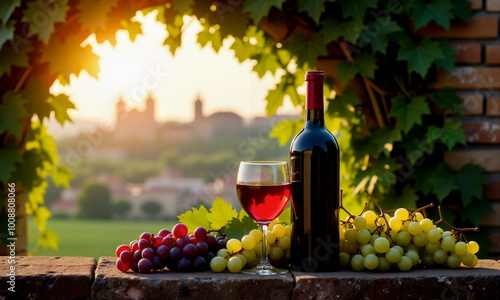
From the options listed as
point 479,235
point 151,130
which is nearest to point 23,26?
point 479,235

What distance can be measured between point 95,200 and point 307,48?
18.7 metres

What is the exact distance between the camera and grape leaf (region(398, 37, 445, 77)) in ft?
8.19

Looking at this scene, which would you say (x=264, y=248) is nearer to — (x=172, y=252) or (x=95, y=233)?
(x=172, y=252)

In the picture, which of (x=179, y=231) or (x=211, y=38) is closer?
(x=179, y=231)

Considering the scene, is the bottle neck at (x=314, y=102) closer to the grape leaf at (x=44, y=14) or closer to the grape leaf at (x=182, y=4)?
the grape leaf at (x=182, y=4)

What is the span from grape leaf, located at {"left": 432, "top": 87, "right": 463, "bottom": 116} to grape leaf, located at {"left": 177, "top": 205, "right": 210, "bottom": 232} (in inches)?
63.7

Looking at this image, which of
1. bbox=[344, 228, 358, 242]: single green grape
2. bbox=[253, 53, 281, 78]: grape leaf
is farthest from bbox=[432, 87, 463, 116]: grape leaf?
bbox=[344, 228, 358, 242]: single green grape

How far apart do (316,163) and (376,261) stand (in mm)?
300

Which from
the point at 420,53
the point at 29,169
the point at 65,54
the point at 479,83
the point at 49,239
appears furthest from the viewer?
the point at 49,239

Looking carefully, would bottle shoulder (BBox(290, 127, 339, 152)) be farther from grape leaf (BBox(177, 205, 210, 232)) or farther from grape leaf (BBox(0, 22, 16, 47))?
grape leaf (BBox(0, 22, 16, 47))

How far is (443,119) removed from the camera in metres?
2.63

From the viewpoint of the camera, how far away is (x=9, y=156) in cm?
282

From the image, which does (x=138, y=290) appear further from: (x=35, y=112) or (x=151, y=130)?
(x=151, y=130)

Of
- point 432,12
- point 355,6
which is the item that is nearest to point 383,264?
point 355,6
